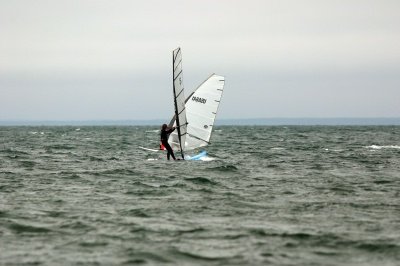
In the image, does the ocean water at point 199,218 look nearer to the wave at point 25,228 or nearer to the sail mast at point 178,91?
the wave at point 25,228

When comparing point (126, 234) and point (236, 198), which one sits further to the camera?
point (236, 198)

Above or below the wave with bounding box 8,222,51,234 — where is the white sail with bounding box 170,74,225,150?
above

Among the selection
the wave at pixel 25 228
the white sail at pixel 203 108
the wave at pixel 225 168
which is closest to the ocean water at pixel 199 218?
the wave at pixel 25 228

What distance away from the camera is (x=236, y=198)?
1762cm

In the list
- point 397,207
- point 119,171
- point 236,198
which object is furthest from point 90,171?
point 397,207

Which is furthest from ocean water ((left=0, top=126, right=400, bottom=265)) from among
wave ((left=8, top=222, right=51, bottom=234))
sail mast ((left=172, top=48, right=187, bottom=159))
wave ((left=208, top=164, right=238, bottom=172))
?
sail mast ((left=172, top=48, right=187, bottom=159))

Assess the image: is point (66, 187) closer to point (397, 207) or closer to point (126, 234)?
point (126, 234)

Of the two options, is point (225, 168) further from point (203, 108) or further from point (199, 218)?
point (199, 218)

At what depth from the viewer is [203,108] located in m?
32.2

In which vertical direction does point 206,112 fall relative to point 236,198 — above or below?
above

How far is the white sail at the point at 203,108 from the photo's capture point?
32062 millimetres

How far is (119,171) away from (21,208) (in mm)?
10365

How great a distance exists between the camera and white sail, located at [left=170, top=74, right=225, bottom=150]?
105 feet

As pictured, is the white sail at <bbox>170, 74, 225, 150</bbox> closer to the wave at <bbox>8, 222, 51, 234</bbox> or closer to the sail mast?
the sail mast
